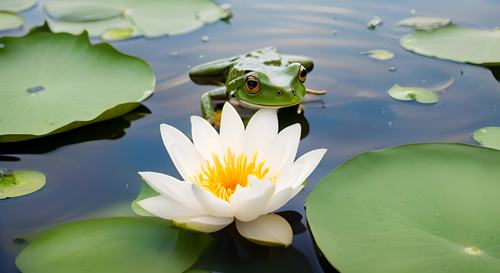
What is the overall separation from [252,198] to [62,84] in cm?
131

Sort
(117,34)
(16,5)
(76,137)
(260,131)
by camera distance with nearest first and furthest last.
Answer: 1. (260,131)
2. (76,137)
3. (117,34)
4. (16,5)

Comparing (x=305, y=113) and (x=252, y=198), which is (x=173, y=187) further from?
(x=305, y=113)

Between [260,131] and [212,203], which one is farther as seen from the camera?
[260,131]

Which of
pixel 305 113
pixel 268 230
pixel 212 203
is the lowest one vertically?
pixel 305 113

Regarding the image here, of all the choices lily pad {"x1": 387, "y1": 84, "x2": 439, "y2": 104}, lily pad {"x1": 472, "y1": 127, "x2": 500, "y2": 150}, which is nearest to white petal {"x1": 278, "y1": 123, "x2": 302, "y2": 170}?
lily pad {"x1": 472, "y1": 127, "x2": 500, "y2": 150}

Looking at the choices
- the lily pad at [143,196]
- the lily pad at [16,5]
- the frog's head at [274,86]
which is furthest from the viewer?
the lily pad at [16,5]

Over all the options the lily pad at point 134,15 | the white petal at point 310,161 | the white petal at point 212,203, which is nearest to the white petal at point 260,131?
the white petal at point 310,161

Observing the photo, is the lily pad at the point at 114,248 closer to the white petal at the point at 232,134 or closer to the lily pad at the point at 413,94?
the white petal at the point at 232,134

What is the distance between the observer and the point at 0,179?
1.79m

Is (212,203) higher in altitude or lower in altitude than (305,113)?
higher

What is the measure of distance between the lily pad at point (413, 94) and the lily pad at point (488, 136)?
12.7 inches

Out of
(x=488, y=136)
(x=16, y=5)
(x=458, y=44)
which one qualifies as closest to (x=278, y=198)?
(x=488, y=136)

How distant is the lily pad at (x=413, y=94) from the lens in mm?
2273

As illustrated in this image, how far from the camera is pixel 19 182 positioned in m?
1.77
